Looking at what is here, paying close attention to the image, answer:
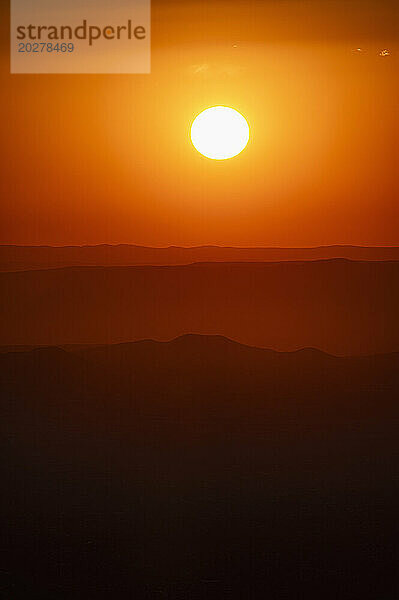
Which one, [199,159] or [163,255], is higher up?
[199,159]

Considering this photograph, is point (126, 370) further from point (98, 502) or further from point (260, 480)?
point (260, 480)

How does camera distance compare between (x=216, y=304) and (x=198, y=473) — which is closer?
(x=198, y=473)

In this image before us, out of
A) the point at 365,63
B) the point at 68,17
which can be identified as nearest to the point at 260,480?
the point at 365,63

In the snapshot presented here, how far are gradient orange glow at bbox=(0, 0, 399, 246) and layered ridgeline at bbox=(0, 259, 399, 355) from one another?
0.33ft

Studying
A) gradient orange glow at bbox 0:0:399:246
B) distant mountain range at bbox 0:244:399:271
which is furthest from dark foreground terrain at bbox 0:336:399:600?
gradient orange glow at bbox 0:0:399:246

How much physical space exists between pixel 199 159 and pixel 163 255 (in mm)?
319

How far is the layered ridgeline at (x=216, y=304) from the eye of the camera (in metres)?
1.77

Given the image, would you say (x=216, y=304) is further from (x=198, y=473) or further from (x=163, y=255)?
(x=198, y=473)

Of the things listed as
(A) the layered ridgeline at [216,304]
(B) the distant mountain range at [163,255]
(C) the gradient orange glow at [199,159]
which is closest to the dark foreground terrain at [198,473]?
(A) the layered ridgeline at [216,304]

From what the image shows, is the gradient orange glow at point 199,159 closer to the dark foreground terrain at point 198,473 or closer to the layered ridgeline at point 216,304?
the layered ridgeline at point 216,304

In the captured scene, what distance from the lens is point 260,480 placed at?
167cm

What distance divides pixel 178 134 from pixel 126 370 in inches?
29.1

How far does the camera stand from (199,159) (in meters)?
1.83

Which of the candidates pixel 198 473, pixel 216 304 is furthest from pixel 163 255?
pixel 198 473
